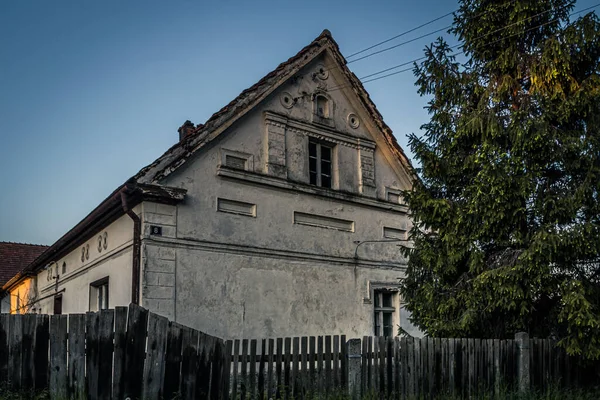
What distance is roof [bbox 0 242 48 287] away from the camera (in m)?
31.1

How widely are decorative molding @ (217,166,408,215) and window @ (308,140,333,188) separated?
343 millimetres

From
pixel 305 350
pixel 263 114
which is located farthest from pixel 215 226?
pixel 305 350

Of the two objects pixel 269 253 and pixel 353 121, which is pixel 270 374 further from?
pixel 353 121

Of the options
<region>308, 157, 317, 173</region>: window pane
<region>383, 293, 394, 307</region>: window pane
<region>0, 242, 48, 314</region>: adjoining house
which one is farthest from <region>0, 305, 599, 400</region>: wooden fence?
<region>0, 242, 48, 314</region>: adjoining house

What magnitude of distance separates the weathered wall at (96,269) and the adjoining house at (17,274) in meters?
4.25

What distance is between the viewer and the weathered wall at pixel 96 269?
12.0m

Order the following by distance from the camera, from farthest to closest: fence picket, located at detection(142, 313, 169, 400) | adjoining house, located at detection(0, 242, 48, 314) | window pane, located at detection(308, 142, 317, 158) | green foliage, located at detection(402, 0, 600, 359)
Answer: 1. adjoining house, located at detection(0, 242, 48, 314)
2. window pane, located at detection(308, 142, 317, 158)
3. green foliage, located at detection(402, 0, 600, 359)
4. fence picket, located at detection(142, 313, 169, 400)

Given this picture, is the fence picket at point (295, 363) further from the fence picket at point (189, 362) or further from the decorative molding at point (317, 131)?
the decorative molding at point (317, 131)

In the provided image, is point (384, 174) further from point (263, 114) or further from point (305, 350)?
point (305, 350)

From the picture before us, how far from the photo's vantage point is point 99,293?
14.3 m

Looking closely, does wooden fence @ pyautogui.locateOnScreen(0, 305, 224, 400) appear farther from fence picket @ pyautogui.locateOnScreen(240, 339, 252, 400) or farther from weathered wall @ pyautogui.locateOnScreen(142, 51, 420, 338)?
weathered wall @ pyautogui.locateOnScreen(142, 51, 420, 338)

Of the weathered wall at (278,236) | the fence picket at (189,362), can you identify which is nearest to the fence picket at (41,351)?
the fence picket at (189,362)

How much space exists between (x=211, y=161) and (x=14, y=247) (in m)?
25.8

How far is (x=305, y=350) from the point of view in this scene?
8.88 m
